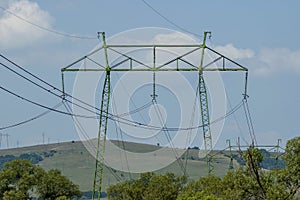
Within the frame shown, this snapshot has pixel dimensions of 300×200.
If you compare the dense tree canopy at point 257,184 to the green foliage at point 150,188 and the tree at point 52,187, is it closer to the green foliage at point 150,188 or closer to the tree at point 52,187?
the green foliage at point 150,188

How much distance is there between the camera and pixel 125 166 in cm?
7881

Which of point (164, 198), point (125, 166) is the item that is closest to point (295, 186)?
point (125, 166)

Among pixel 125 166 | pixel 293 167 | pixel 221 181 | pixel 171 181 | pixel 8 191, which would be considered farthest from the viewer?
pixel 171 181

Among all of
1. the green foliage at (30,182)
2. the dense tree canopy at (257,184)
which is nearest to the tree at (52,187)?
the green foliage at (30,182)

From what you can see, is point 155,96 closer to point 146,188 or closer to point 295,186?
point 295,186

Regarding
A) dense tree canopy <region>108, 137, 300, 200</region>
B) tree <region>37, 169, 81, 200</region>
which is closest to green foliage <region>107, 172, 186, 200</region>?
dense tree canopy <region>108, 137, 300, 200</region>

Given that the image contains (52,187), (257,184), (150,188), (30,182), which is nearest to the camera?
(257,184)

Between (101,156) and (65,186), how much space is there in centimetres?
2945

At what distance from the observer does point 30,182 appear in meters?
88.8

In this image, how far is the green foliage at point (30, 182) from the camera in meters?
88.7

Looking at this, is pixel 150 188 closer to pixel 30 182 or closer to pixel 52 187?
pixel 52 187

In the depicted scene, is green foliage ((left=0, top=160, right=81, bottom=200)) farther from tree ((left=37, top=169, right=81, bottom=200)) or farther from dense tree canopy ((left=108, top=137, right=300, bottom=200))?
dense tree canopy ((left=108, top=137, right=300, bottom=200))

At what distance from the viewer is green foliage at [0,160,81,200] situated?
88.7 metres

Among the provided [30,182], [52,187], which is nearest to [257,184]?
[52,187]
